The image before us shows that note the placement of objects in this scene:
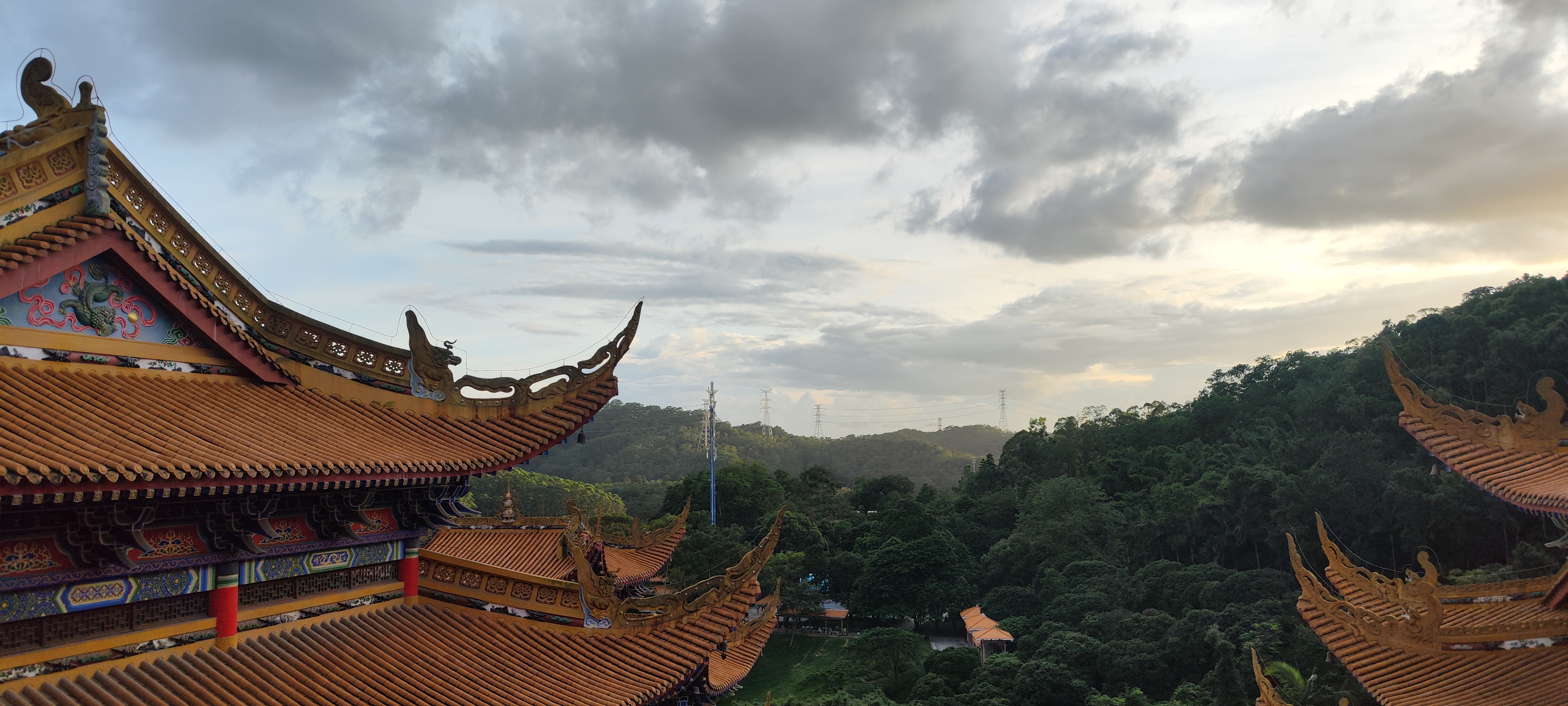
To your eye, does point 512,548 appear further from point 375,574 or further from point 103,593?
point 103,593

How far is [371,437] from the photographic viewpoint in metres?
8.43

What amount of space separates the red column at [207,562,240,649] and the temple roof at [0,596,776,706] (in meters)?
0.10

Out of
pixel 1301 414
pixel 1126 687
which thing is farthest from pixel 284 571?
pixel 1301 414

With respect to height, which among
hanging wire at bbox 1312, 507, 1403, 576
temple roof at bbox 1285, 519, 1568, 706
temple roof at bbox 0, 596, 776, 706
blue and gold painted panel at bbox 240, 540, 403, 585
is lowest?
hanging wire at bbox 1312, 507, 1403, 576

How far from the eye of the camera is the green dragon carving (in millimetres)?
7207

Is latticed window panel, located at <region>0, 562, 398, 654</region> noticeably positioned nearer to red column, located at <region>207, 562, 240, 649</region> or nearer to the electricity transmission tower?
red column, located at <region>207, 562, 240, 649</region>

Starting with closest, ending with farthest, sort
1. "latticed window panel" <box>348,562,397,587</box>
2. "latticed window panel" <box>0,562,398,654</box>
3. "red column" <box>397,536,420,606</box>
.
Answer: "latticed window panel" <box>0,562,398,654</box>
"latticed window panel" <box>348,562,397,587</box>
"red column" <box>397,536,420,606</box>

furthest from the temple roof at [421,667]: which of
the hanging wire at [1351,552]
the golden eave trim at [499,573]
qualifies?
the hanging wire at [1351,552]

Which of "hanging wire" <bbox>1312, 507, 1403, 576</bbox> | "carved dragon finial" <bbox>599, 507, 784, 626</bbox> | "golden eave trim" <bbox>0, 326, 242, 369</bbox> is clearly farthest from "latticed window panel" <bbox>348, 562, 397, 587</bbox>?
"hanging wire" <bbox>1312, 507, 1403, 576</bbox>

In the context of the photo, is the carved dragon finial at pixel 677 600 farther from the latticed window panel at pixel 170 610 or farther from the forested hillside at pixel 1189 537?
the forested hillside at pixel 1189 537

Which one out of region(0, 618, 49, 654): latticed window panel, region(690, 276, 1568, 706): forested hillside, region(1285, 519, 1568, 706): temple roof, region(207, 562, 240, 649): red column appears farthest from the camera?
region(690, 276, 1568, 706): forested hillside

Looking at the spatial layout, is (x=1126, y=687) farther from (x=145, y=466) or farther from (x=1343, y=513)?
(x=145, y=466)

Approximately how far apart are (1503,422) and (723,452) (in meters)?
116

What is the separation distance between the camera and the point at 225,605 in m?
7.45
